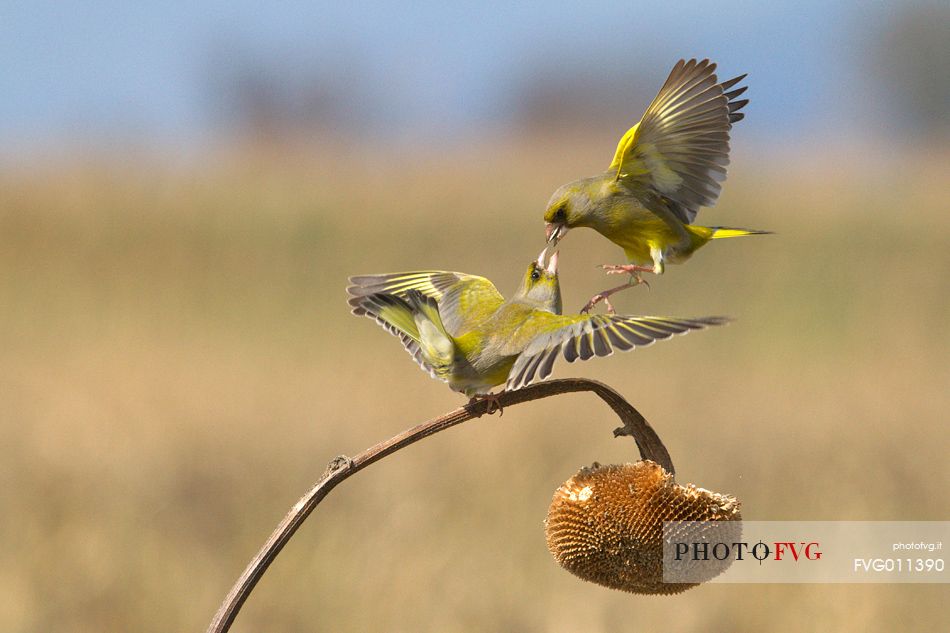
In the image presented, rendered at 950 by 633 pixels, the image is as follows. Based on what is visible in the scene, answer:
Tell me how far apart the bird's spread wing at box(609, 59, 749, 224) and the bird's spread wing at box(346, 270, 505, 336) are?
0.54m

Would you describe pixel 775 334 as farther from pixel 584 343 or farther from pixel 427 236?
pixel 584 343

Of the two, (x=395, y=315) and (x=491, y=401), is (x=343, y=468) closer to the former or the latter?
(x=491, y=401)

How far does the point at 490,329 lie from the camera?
3012 millimetres

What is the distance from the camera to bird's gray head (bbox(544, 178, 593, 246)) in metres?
3.35

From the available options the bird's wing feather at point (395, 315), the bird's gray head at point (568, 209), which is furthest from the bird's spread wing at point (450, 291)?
the bird's gray head at point (568, 209)

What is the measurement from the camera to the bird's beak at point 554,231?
10.9ft

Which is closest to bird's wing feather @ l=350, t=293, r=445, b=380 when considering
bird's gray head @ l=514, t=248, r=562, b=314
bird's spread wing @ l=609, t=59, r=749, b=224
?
bird's gray head @ l=514, t=248, r=562, b=314

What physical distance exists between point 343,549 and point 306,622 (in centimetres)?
74

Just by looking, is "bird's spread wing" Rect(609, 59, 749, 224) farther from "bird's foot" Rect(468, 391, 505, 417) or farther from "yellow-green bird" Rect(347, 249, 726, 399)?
"bird's foot" Rect(468, 391, 505, 417)

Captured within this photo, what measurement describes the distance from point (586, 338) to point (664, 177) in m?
1.19

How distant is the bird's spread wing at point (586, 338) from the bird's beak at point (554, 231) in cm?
57

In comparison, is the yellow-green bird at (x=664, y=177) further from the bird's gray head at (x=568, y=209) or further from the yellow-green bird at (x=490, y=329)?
the yellow-green bird at (x=490, y=329)

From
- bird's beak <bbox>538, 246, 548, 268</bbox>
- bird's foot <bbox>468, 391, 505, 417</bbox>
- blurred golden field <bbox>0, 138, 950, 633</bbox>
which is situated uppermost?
bird's beak <bbox>538, 246, 548, 268</bbox>

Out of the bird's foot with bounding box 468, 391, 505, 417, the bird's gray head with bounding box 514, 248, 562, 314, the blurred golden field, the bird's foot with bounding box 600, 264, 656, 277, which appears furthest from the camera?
the blurred golden field
